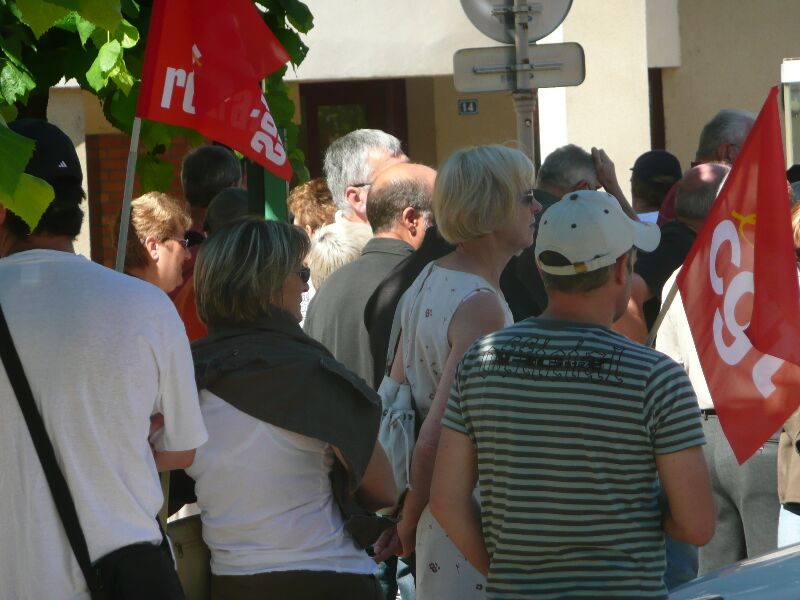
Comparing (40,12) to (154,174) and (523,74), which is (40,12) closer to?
(154,174)

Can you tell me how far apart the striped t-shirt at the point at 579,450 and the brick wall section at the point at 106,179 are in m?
10.6

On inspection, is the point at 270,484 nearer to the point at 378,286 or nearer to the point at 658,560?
the point at 658,560

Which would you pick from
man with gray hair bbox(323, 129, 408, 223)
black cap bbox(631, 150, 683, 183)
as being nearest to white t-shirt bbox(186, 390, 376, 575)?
man with gray hair bbox(323, 129, 408, 223)

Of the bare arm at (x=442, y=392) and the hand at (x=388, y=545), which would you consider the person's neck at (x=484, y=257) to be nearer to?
the bare arm at (x=442, y=392)

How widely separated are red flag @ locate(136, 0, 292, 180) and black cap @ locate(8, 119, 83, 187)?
1.35 metres

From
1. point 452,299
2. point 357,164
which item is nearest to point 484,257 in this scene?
point 452,299

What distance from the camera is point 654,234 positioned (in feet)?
12.1

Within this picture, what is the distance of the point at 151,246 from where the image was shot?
5832mm

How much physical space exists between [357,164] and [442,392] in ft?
7.81

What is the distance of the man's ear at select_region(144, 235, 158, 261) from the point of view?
19.1 feet

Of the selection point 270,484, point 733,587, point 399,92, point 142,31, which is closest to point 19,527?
point 270,484

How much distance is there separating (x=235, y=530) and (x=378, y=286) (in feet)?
4.49

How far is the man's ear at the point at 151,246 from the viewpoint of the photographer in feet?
19.1

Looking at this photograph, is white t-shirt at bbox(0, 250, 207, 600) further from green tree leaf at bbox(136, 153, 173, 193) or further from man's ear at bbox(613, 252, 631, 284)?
green tree leaf at bbox(136, 153, 173, 193)
